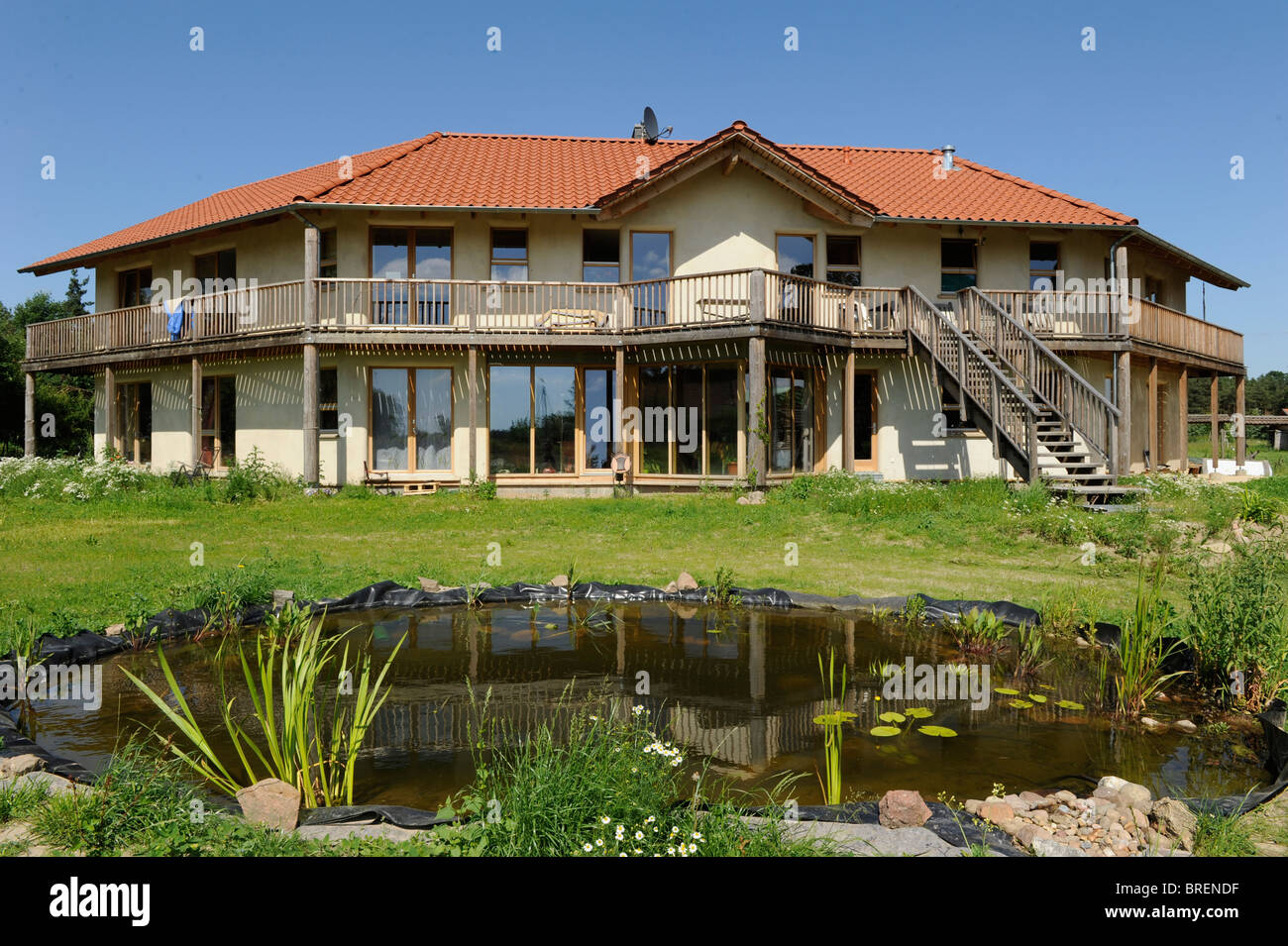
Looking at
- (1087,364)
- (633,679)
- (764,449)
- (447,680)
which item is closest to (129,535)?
(447,680)

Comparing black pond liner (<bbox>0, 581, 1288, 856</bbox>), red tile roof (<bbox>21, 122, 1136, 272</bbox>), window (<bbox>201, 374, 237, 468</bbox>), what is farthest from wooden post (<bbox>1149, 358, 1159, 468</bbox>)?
window (<bbox>201, 374, 237, 468</bbox>)

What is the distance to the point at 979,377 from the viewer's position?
16.9 metres

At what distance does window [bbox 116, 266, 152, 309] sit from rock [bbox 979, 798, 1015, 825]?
25.8 metres

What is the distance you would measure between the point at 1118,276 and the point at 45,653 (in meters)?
21.7

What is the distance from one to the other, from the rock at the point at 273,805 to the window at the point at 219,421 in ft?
63.5

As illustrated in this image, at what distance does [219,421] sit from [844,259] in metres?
16.7

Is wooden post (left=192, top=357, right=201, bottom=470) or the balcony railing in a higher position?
the balcony railing

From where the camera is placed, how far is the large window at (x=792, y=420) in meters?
18.3

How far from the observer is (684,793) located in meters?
4.16

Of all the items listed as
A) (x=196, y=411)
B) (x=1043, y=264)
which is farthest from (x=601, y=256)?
(x=1043, y=264)

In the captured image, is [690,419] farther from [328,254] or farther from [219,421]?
[219,421]

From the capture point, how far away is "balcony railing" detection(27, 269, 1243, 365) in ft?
57.5

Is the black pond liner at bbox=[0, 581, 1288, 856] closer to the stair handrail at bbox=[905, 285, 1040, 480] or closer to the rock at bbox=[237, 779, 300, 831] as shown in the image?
the rock at bbox=[237, 779, 300, 831]
